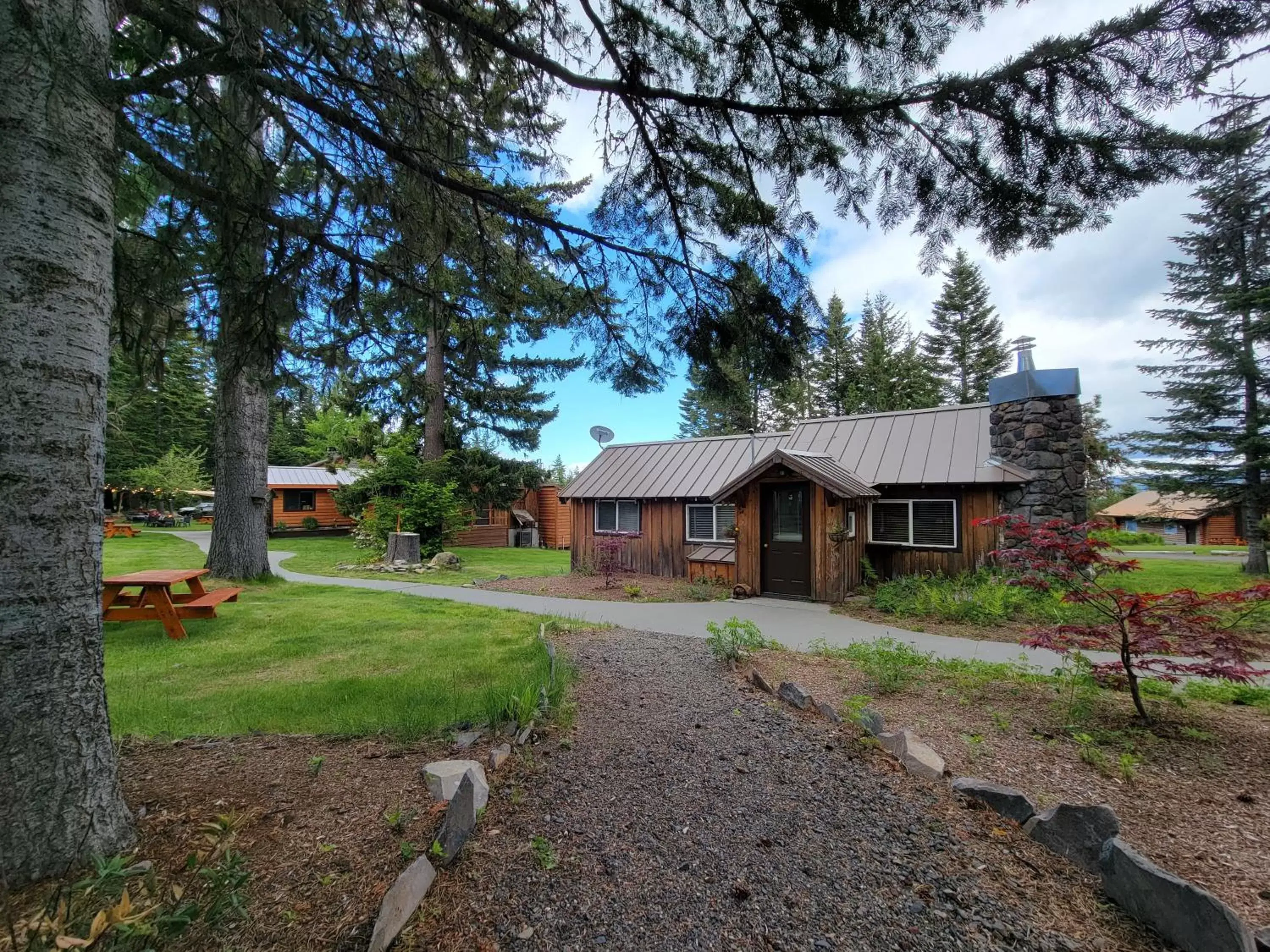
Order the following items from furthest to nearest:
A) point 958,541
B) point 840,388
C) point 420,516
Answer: point 840,388 → point 420,516 → point 958,541

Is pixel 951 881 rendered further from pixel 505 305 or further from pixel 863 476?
pixel 863 476

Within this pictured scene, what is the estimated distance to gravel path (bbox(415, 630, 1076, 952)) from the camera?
180 centimetres

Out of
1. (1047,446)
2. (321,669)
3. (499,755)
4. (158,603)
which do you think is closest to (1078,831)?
(499,755)

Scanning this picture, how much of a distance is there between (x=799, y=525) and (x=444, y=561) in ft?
33.5

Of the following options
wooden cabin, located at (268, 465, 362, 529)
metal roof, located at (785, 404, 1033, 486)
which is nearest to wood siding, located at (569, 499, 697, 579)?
metal roof, located at (785, 404, 1033, 486)

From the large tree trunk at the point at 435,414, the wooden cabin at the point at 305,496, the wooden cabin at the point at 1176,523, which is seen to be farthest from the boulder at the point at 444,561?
the wooden cabin at the point at 1176,523

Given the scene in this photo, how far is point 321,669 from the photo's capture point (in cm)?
495

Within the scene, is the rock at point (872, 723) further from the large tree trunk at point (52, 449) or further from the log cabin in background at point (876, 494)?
the log cabin in background at point (876, 494)

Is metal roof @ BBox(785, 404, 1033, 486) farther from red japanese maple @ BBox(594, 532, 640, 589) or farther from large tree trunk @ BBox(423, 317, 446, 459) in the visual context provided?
large tree trunk @ BBox(423, 317, 446, 459)

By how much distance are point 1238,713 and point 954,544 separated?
589 cm

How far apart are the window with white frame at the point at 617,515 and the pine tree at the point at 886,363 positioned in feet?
56.2

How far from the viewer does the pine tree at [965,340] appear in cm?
2972

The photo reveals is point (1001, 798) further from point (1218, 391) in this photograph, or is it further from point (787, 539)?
point (1218, 391)

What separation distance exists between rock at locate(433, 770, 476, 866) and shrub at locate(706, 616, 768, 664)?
3.08m
